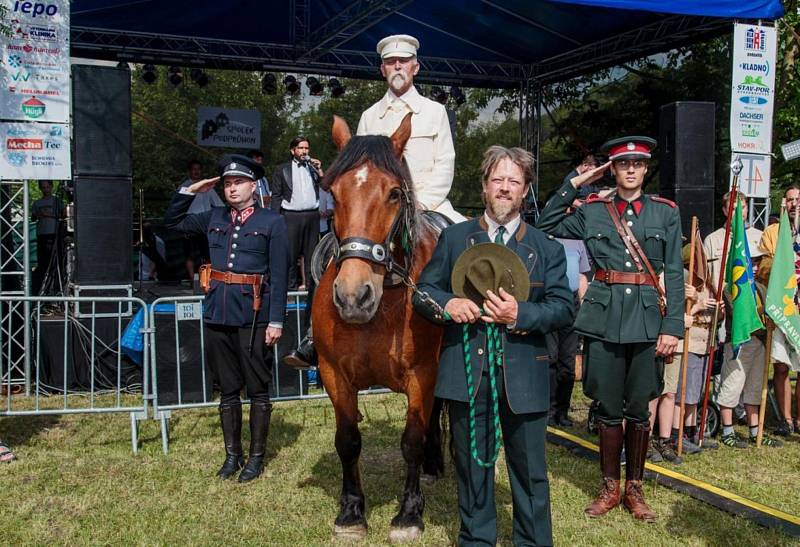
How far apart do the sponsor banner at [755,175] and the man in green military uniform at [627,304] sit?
5105mm

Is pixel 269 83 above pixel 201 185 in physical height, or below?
above

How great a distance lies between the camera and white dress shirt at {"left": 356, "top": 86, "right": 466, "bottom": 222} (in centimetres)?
443

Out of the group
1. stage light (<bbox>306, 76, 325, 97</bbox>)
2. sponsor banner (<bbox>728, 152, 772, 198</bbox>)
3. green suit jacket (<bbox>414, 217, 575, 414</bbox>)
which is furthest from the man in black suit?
green suit jacket (<bbox>414, 217, 575, 414</bbox>)

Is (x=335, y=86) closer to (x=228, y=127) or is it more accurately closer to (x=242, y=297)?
(x=228, y=127)

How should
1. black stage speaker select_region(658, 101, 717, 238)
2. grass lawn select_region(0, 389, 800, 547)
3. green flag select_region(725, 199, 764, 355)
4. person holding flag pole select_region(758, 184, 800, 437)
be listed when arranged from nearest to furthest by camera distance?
grass lawn select_region(0, 389, 800, 547)
green flag select_region(725, 199, 764, 355)
person holding flag pole select_region(758, 184, 800, 437)
black stage speaker select_region(658, 101, 717, 238)

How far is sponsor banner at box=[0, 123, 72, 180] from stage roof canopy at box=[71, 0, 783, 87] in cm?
500

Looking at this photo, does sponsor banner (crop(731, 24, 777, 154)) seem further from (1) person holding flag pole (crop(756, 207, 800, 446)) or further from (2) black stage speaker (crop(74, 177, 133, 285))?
(2) black stage speaker (crop(74, 177, 133, 285))

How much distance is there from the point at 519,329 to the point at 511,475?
77cm

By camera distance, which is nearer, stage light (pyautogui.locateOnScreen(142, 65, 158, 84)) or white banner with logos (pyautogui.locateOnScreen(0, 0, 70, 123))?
white banner with logos (pyautogui.locateOnScreen(0, 0, 70, 123))

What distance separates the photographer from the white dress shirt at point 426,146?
443 cm

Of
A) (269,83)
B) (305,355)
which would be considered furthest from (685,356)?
(269,83)

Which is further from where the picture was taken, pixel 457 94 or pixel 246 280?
pixel 457 94

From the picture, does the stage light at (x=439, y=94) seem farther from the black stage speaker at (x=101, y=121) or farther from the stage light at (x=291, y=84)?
the black stage speaker at (x=101, y=121)

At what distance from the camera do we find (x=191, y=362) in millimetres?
6809
